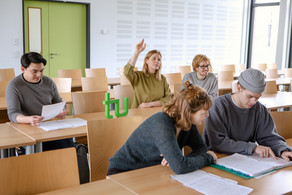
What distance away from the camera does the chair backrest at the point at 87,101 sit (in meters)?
3.68

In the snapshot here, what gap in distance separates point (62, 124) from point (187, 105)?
146cm

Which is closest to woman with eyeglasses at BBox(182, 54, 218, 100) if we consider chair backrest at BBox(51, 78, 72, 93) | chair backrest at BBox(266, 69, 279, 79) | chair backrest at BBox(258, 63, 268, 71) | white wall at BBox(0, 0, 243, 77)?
chair backrest at BBox(51, 78, 72, 93)

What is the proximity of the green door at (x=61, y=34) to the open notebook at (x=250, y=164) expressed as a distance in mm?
6213

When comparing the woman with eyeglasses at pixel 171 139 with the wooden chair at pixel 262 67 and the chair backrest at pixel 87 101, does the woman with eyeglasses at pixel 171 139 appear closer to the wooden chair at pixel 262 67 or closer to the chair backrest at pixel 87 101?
the chair backrest at pixel 87 101

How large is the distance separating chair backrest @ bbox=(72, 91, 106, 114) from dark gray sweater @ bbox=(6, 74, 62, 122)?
290 millimetres

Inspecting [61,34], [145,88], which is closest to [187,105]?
[145,88]

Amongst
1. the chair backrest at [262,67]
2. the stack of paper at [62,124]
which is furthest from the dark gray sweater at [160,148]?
the chair backrest at [262,67]

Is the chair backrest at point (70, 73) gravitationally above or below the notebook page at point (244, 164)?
above

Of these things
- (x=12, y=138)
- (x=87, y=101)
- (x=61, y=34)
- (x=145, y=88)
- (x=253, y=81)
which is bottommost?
(x=12, y=138)

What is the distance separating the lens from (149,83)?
416cm

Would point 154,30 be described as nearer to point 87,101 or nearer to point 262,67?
point 262,67

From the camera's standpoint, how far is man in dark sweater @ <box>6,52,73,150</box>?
123 inches

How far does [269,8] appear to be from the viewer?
34.8 feet

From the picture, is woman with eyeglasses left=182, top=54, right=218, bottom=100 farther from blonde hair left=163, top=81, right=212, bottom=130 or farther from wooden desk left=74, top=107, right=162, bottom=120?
blonde hair left=163, top=81, right=212, bottom=130
